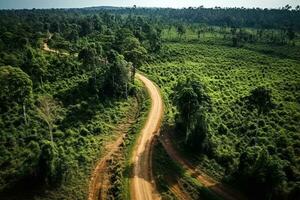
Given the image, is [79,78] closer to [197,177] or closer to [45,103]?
[45,103]

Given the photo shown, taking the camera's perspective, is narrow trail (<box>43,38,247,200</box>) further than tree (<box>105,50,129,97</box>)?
No

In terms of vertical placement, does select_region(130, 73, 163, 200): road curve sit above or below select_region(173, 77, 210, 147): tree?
below

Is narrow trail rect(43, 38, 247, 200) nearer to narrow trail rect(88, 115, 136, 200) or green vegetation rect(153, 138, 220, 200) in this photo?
narrow trail rect(88, 115, 136, 200)

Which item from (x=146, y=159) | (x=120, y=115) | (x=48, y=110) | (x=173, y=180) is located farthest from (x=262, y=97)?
(x=48, y=110)

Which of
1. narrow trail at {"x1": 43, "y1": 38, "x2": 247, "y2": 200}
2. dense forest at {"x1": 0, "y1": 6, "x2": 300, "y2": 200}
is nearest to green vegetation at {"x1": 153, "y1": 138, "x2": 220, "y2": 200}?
narrow trail at {"x1": 43, "y1": 38, "x2": 247, "y2": 200}

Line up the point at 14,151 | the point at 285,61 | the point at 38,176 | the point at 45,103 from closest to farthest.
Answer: the point at 38,176 → the point at 14,151 → the point at 45,103 → the point at 285,61

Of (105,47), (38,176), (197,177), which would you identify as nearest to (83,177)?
(38,176)

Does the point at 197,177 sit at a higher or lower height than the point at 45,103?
lower
